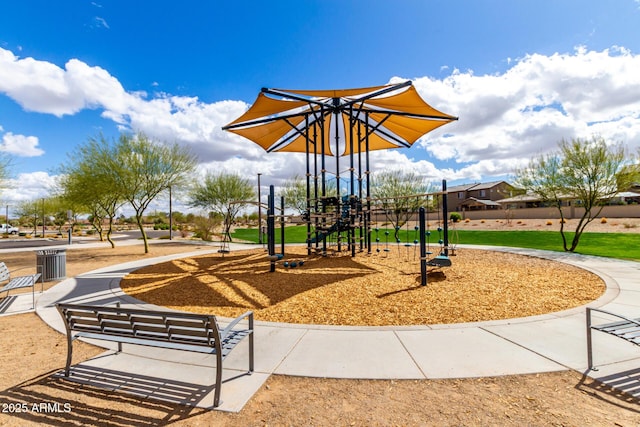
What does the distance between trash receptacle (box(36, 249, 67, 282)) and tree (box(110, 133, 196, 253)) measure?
252 inches

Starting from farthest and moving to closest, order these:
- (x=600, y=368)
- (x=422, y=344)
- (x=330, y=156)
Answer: (x=330, y=156), (x=422, y=344), (x=600, y=368)

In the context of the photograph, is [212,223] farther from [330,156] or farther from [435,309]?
[435,309]

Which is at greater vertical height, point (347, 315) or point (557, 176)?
point (557, 176)

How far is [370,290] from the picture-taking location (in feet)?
22.6

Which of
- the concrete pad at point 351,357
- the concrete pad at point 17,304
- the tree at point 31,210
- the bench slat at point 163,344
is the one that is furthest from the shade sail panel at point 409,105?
the tree at point 31,210

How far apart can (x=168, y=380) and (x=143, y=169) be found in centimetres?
1610

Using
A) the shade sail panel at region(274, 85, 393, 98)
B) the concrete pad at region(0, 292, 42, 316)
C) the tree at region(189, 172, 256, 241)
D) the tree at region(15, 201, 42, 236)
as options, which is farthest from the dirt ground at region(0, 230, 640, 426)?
the tree at region(15, 201, 42, 236)

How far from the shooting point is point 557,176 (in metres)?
14.6

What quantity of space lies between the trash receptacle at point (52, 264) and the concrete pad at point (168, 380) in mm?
7642

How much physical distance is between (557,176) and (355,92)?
39.6ft

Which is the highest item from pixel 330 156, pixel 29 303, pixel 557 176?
pixel 330 156

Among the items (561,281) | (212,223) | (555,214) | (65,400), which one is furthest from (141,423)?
(555,214)

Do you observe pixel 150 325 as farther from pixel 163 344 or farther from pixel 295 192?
pixel 295 192

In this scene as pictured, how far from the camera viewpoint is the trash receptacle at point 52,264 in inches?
353
